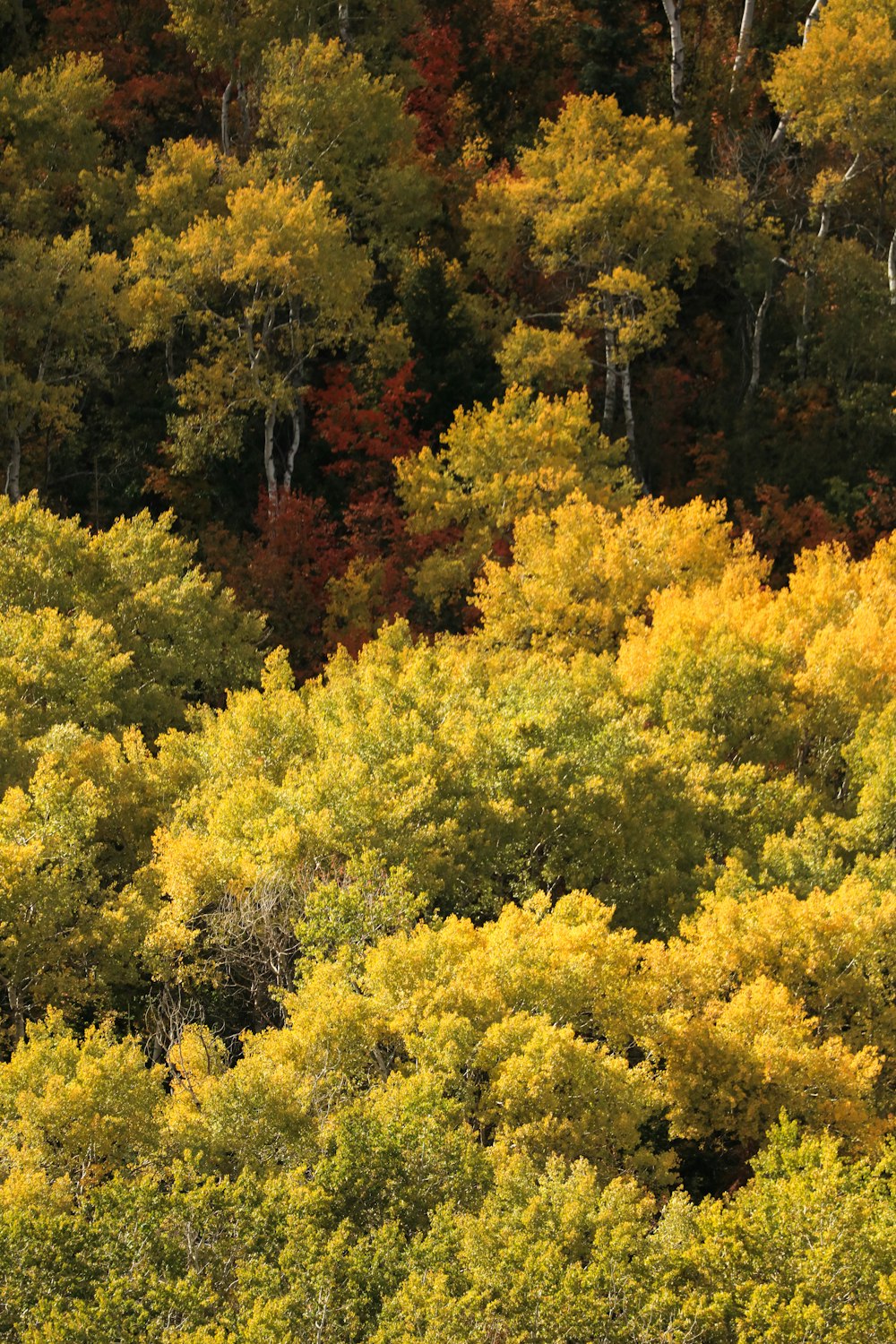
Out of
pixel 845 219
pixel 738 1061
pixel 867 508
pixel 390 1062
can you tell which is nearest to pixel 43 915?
pixel 390 1062

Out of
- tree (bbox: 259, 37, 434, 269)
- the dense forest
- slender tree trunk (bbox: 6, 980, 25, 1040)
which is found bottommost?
slender tree trunk (bbox: 6, 980, 25, 1040)

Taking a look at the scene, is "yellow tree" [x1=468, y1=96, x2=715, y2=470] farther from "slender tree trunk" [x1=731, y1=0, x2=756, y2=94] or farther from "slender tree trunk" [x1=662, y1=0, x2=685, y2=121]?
"slender tree trunk" [x1=731, y1=0, x2=756, y2=94]

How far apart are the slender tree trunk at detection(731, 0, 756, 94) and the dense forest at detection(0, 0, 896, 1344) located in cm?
27

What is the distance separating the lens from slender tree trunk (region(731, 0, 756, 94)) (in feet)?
227

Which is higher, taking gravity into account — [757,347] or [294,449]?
[757,347]

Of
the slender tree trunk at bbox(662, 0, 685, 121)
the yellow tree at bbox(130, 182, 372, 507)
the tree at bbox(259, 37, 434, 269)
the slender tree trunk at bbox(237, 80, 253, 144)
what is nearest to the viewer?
the yellow tree at bbox(130, 182, 372, 507)

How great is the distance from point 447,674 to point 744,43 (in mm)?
38932

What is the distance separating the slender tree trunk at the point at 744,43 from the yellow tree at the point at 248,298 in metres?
19.2

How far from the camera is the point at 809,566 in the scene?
52812 millimetres

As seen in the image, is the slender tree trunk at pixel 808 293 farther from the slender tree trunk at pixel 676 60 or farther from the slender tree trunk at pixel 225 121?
the slender tree trunk at pixel 225 121

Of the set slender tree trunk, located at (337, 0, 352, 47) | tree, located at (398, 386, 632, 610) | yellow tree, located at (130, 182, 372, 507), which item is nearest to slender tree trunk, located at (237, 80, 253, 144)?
slender tree trunk, located at (337, 0, 352, 47)

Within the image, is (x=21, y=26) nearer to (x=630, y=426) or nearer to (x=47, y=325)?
(x=47, y=325)

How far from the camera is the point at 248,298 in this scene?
60.4 meters

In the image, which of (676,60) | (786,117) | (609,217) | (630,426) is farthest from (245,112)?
(786,117)
